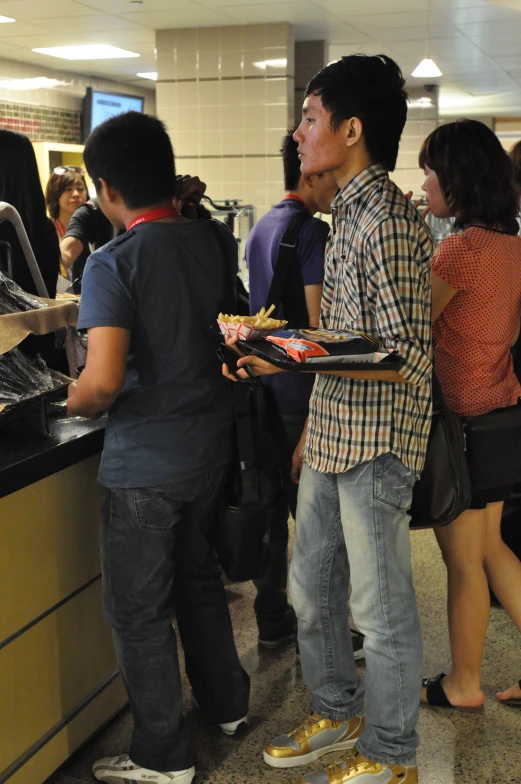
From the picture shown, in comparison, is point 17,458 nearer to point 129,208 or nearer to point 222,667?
point 129,208

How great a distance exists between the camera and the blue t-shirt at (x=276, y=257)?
89.4 inches

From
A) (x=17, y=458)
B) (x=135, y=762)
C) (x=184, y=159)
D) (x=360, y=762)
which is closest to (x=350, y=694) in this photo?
(x=360, y=762)

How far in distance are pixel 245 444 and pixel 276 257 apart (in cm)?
64

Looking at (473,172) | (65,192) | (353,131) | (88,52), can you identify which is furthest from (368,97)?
(88,52)

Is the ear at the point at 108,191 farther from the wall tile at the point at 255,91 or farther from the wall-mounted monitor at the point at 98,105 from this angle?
the wall-mounted monitor at the point at 98,105

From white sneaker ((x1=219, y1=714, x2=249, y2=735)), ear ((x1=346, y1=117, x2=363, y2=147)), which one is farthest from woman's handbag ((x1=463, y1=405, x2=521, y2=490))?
white sneaker ((x1=219, y1=714, x2=249, y2=735))

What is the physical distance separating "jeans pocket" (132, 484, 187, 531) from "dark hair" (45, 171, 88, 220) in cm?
314

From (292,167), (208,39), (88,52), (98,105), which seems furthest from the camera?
(98,105)

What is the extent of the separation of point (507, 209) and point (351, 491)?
32.6 inches

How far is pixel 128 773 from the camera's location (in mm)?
1997

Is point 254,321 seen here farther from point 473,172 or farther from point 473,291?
point 473,172

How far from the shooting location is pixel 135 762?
78.8 inches

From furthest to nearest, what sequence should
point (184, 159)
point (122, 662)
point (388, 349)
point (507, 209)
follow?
point (184, 159), point (507, 209), point (122, 662), point (388, 349)

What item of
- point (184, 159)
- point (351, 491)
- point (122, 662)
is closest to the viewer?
point (351, 491)
